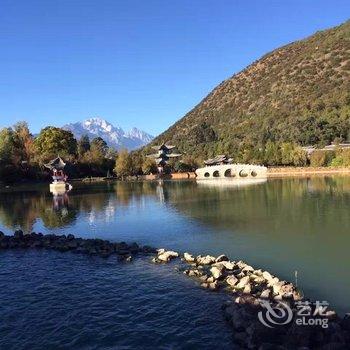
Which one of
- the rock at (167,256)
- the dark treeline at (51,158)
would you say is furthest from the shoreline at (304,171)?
the rock at (167,256)

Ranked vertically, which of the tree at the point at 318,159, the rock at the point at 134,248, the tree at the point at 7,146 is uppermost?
the tree at the point at 7,146

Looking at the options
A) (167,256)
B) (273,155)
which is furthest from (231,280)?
(273,155)

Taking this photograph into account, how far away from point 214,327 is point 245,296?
2.07m

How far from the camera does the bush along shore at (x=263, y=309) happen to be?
38.4 feet

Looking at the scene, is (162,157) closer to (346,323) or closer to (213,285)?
(213,285)

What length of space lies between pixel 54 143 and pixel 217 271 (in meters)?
86.2

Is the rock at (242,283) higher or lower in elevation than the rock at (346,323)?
higher

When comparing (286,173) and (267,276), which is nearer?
(267,276)

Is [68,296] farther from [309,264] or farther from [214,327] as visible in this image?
[309,264]

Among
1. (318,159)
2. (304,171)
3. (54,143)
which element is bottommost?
(304,171)

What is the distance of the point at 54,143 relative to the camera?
98.6 metres

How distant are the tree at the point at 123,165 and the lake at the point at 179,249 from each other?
57636 millimetres

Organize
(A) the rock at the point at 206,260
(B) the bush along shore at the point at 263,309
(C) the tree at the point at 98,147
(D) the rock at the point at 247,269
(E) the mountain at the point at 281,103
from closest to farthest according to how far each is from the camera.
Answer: (B) the bush along shore at the point at 263,309
(D) the rock at the point at 247,269
(A) the rock at the point at 206,260
(C) the tree at the point at 98,147
(E) the mountain at the point at 281,103

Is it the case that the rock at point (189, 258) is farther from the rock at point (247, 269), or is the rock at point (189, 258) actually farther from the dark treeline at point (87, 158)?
the dark treeline at point (87, 158)
